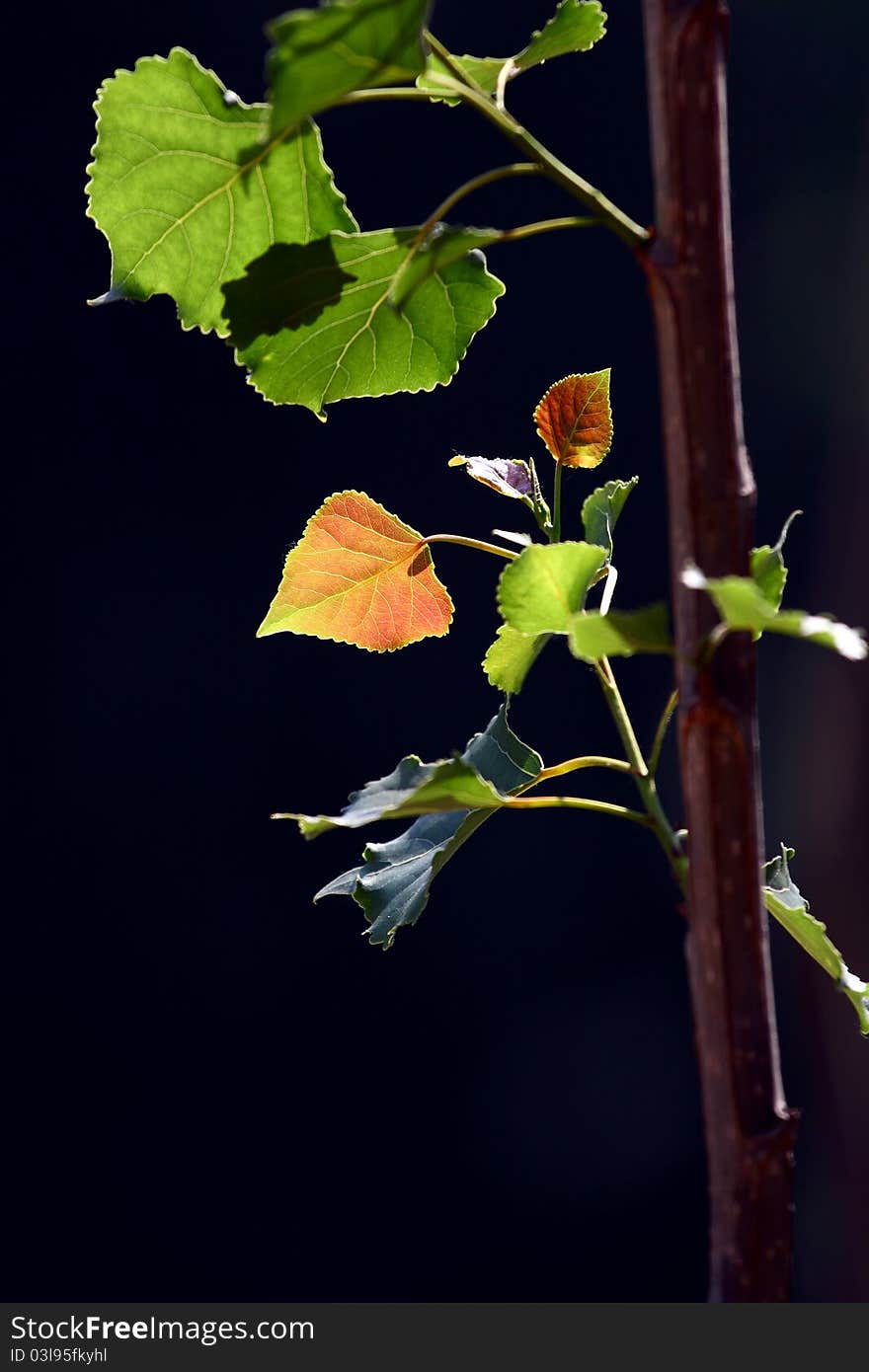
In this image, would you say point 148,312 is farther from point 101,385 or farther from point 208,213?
point 208,213

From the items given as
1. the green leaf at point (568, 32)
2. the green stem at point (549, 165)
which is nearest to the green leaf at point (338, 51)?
the green stem at point (549, 165)

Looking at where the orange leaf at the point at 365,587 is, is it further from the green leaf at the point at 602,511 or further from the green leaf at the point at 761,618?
the green leaf at the point at 761,618

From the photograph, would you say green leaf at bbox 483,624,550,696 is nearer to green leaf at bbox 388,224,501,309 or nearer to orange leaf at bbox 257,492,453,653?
orange leaf at bbox 257,492,453,653

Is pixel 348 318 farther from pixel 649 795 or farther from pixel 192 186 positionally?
pixel 649 795

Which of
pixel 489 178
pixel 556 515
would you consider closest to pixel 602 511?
pixel 556 515

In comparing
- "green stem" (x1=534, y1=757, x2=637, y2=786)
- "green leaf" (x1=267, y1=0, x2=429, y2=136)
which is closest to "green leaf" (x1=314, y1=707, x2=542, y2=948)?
"green stem" (x1=534, y1=757, x2=637, y2=786)

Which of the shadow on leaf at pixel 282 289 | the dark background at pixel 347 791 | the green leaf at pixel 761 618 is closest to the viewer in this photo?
the green leaf at pixel 761 618
